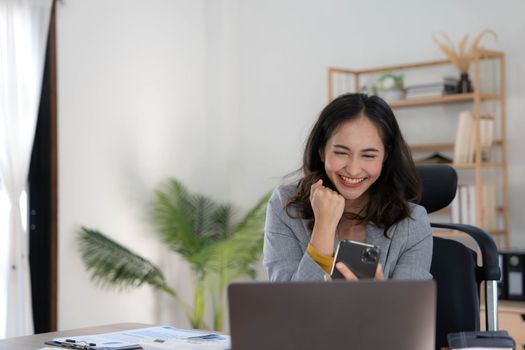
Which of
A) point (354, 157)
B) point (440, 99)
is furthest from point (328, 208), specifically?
point (440, 99)

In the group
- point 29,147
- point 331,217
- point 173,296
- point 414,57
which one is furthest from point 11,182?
point 331,217

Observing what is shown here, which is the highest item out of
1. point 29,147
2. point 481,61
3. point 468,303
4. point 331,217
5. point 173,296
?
point 481,61

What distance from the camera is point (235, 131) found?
227 inches

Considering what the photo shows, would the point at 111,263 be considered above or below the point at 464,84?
below

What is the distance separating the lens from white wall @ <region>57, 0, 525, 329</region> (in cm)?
480

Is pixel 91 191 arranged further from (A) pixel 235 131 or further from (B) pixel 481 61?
(B) pixel 481 61

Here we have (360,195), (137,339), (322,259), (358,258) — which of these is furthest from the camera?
(360,195)

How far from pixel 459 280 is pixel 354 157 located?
1.52 ft

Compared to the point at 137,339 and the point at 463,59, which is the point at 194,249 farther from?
the point at 137,339

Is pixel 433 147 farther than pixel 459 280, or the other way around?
pixel 433 147

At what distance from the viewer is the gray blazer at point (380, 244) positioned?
220 centimetres

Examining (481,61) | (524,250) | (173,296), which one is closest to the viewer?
(524,250)

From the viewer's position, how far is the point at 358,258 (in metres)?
1.76

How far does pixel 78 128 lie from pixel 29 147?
0.43 meters
